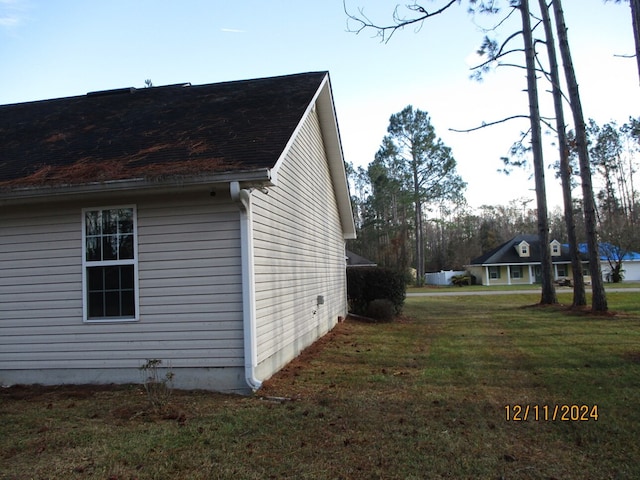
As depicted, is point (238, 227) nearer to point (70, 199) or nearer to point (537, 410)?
point (70, 199)

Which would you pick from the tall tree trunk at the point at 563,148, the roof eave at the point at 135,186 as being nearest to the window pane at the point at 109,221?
the roof eave at the point at 135,186

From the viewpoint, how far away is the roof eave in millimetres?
5992

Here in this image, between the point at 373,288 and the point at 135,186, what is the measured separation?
1145 centimetres

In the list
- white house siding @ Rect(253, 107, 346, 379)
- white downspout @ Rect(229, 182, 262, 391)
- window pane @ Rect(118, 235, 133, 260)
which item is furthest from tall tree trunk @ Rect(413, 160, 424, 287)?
window pane @ Rect(118, 235, 133, 260)

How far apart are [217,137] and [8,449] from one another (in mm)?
4834

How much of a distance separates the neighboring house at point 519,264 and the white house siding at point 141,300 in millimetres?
43684

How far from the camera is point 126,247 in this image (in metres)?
6.79

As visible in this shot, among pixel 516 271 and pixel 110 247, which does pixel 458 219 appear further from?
pixel 110 247

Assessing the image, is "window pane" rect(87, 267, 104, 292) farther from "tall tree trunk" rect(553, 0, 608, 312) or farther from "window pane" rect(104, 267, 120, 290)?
"tall tree trunk" rect(553, 0, 608, 312)

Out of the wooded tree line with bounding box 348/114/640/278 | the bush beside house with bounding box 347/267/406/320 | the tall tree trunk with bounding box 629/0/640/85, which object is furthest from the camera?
the wooded tree line with bounding box 348/114/640/278

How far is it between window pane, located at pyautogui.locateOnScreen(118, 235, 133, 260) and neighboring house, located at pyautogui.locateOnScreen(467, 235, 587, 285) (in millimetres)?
43970

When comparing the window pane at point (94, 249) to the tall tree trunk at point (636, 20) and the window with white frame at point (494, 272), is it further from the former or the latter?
the window with white frame at point (494, 272)

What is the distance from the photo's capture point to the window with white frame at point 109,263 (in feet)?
22.1
